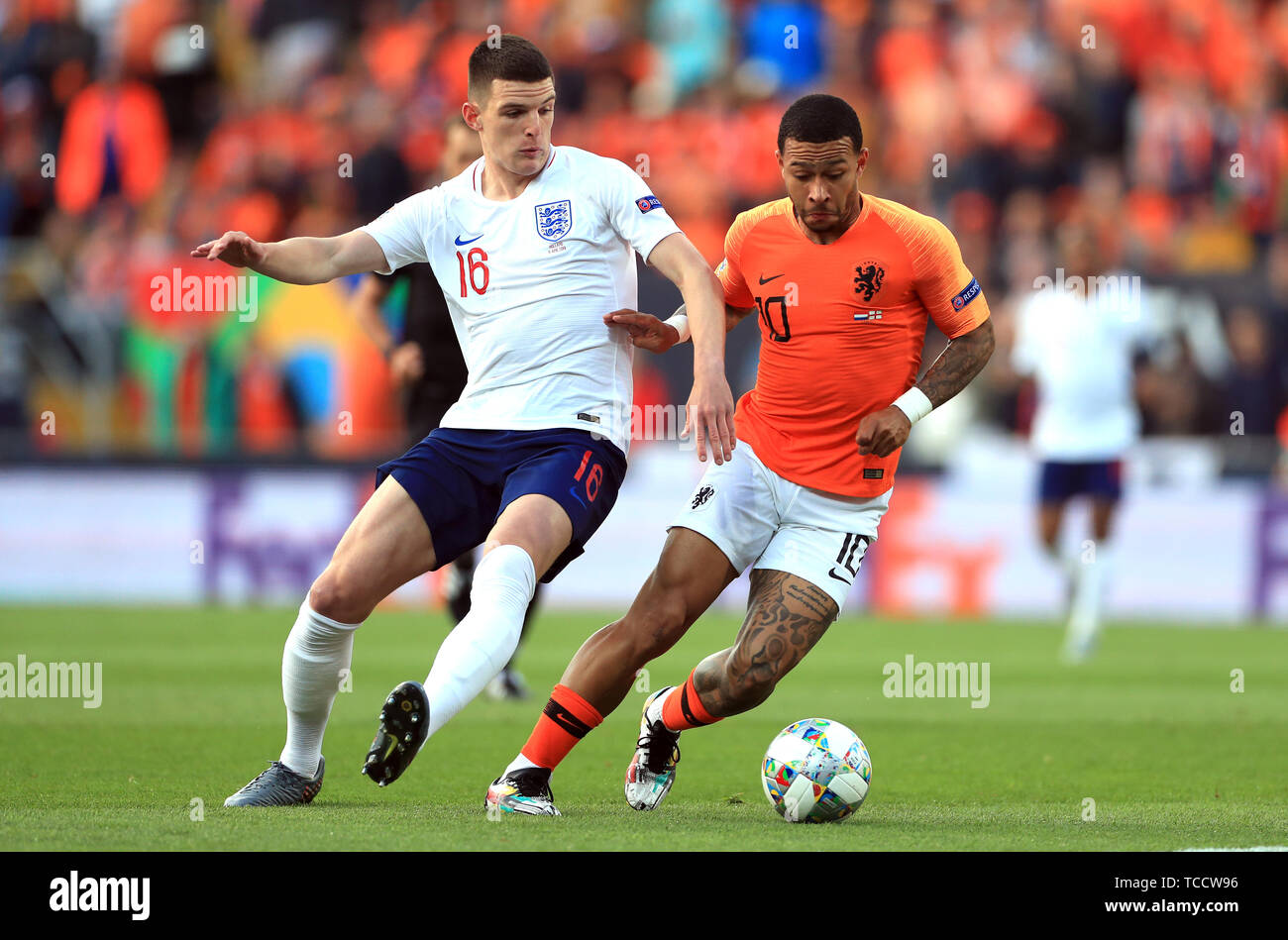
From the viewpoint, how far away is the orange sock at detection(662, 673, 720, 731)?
6570 millimetres

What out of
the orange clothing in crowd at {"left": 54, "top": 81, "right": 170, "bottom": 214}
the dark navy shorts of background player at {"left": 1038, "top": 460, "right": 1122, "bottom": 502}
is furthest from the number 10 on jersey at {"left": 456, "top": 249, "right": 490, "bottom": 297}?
the orange clothing in crowd at {"left": 54, "top": 81, "right": 170, "bottom": 214}

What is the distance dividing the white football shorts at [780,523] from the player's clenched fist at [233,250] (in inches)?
70.1

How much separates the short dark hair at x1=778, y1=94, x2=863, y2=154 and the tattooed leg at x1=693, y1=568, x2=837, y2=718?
5.13 feet

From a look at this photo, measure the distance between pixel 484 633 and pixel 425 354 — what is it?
4645 mm

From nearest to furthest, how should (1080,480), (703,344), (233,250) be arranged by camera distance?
1. (703,344)
2. (233,250)
3. (1080,480)

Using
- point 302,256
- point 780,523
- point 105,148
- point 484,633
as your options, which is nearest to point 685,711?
point 780,523

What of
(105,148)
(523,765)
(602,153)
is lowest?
(523,765)

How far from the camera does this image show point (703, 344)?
19.2 feet

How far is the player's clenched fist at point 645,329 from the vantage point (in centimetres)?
620

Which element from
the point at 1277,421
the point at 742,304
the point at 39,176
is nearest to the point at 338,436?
the point at 39,176

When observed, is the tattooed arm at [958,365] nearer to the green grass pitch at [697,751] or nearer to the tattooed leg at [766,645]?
the tattooed leg at [766,645]

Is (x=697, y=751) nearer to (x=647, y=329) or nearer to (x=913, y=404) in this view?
(x=913, y=404)

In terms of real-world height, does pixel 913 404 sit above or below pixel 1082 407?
below

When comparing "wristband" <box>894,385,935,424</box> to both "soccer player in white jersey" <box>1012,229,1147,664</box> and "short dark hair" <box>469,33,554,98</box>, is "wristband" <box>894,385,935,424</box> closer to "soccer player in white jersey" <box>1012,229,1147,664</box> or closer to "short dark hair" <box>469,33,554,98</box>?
"short dark hair" <box>469,33,554,98</box>
